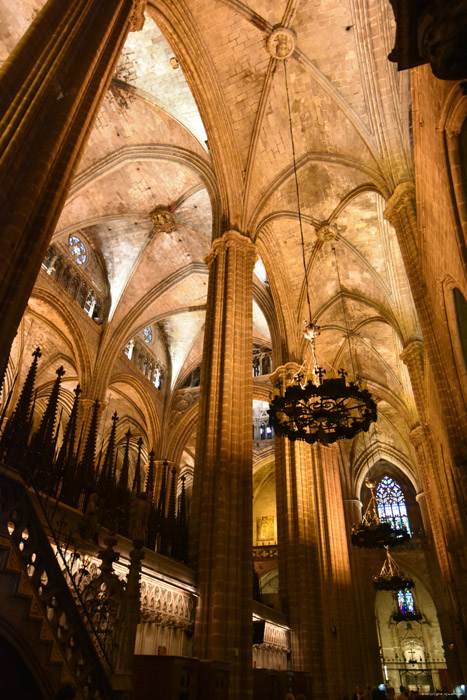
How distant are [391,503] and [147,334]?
61.0ft

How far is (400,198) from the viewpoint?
1198cm

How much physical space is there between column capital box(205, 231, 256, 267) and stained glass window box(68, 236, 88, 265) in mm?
7849

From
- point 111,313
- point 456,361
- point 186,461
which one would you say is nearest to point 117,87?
point 111,313

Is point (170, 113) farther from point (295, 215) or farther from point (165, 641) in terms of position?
point (165, 641)

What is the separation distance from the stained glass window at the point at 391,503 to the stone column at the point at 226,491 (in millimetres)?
22673

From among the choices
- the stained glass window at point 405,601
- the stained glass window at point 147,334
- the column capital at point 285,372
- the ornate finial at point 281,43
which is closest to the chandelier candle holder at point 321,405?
the column capital at point 285,372

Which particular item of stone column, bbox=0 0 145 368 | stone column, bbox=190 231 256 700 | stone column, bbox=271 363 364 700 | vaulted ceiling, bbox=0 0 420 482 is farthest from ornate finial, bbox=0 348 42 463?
vaulted ceiling, bbox=0 0 420 482

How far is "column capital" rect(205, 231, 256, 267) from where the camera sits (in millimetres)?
12859

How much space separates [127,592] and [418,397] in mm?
12855

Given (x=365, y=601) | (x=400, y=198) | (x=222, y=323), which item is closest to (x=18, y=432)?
(x=222, y=323)

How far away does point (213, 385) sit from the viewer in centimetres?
1061

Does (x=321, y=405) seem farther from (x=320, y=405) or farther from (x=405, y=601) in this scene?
(x=405, y=601)

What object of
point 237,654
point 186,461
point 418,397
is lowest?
point 237,654

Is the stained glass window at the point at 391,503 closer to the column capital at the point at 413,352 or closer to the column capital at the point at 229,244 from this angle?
the column capital at the point at 413,352
